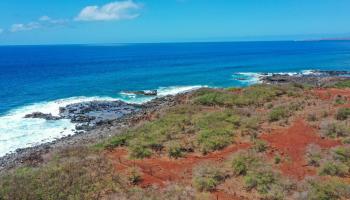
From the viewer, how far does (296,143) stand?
770 inches

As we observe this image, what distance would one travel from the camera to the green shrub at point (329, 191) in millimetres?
12617

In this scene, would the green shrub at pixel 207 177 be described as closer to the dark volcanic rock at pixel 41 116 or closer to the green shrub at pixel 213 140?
the green shrub at pixel 213 140

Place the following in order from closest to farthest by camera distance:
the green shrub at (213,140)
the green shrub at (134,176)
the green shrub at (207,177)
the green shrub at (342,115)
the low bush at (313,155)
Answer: the green shrub at (207,177) → the green shrub at (134,176) → the low bush at (313,155) → the green shrub at (213,140) → the green shrub at (342,115)

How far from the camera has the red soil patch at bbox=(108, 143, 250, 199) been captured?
50.4 ft

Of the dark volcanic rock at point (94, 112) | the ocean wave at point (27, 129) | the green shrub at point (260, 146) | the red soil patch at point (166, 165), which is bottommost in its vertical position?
the ocean wave at point (27, 129)

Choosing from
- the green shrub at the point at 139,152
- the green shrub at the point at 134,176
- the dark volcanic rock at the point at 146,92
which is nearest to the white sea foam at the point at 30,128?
the dark volcanic rock at the point at 146,92

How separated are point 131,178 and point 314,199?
702 centimetres

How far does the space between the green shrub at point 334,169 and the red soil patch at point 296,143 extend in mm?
476

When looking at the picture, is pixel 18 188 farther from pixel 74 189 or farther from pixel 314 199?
pixel 314 199

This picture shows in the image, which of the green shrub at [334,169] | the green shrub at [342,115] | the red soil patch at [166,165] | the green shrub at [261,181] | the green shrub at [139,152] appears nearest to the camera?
the green shrub at [261,181]

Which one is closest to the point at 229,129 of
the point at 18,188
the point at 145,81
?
the point at 18,188

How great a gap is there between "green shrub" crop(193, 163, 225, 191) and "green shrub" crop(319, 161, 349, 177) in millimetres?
4210

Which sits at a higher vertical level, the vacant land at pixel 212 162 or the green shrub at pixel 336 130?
the green shrub at pixel 336 130

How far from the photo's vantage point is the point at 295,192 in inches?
532
